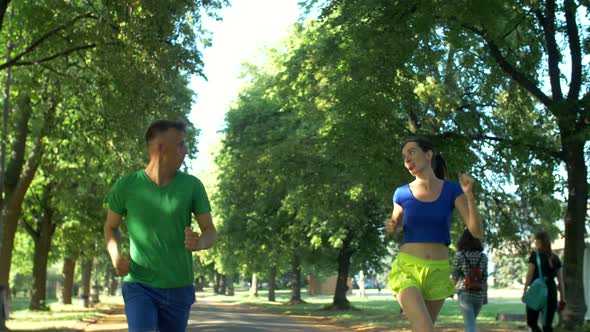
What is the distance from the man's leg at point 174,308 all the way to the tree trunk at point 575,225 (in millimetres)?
13286

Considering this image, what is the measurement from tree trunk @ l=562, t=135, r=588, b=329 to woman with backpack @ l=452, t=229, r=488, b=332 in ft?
26.8

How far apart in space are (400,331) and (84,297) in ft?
71.0

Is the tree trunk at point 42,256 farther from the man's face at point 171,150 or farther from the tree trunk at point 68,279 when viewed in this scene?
the man's face at point 171,150

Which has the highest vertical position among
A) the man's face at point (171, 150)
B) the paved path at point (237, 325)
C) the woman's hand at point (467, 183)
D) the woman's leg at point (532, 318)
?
the man's face at point (171, 150)

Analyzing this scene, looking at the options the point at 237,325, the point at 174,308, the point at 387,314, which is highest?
the point at 174,308

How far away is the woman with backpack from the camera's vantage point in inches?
362

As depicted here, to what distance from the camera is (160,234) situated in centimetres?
478

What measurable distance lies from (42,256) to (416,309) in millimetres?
29767

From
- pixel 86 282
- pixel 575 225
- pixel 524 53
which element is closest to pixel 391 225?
pixel 575 225

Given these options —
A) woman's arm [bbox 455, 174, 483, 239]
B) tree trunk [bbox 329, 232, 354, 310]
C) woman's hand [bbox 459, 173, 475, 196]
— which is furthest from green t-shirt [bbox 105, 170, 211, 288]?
tree trunk [bbox 329, 232, 354, 310]

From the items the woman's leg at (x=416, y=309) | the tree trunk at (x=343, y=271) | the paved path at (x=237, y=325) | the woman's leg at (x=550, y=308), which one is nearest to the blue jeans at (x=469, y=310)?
the woman's leg at (x=550, y=308)

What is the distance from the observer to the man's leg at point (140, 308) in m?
4.63

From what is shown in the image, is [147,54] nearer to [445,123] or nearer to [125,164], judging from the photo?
[125,164]

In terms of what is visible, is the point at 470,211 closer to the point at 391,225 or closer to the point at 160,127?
the point at 391,225
